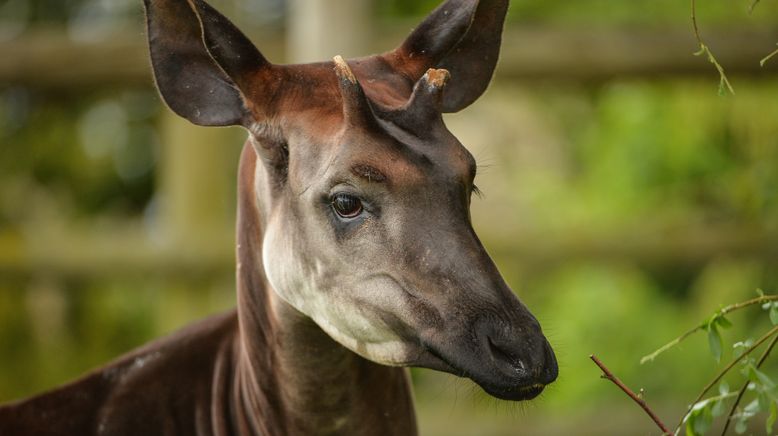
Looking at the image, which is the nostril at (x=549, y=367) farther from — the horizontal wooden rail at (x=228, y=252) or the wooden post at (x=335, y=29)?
the horizontal wooden rail at (x=228, y=252)

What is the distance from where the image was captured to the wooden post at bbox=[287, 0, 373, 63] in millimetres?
5547

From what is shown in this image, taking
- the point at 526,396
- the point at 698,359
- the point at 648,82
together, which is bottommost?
the point at 698,359

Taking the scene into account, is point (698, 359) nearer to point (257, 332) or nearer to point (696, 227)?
point (696, 227)

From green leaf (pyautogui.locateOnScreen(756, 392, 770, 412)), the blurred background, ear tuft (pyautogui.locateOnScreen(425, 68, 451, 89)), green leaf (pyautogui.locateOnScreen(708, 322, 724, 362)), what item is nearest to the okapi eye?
ear tuft (pyautogui.locateOnScreen(425, 68, 451, 89))

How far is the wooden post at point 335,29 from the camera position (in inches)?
218

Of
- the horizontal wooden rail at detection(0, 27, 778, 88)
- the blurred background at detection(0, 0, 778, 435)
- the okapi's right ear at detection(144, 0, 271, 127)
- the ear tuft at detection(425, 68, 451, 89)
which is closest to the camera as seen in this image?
the ear tuft at detection(425, 68, 451, 89)

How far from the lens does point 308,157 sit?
2604 mm

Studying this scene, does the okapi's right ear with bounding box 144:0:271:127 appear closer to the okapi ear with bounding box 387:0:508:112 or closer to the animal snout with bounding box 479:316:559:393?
the okapi ear with bounding box 387:0:508:112

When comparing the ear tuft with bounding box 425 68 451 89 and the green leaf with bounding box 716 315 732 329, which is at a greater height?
the ear tuft with bounding box 425 68 451 89

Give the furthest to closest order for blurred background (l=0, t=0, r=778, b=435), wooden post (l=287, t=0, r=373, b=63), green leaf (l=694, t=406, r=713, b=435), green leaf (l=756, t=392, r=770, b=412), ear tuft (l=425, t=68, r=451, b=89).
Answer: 1. blurred background (l=0, t=0, r=778, b=435)
2. wooden post (l=287, t=0, r=373, b=63)
3. ear tuft (l=425, t=68, r=451, b=89)
4. green leaf (l=694, t=406, r=713, b=435)
5. green leaf (l=756, t=392, r=770, b=412)

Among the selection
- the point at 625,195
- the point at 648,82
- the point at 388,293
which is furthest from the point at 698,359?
the point at 388,293

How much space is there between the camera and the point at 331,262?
100 inches

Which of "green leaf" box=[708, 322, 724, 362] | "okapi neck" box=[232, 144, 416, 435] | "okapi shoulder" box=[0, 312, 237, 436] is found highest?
"green leaf" box=[708, 322, 724, 362]

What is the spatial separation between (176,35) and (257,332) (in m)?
0.73
